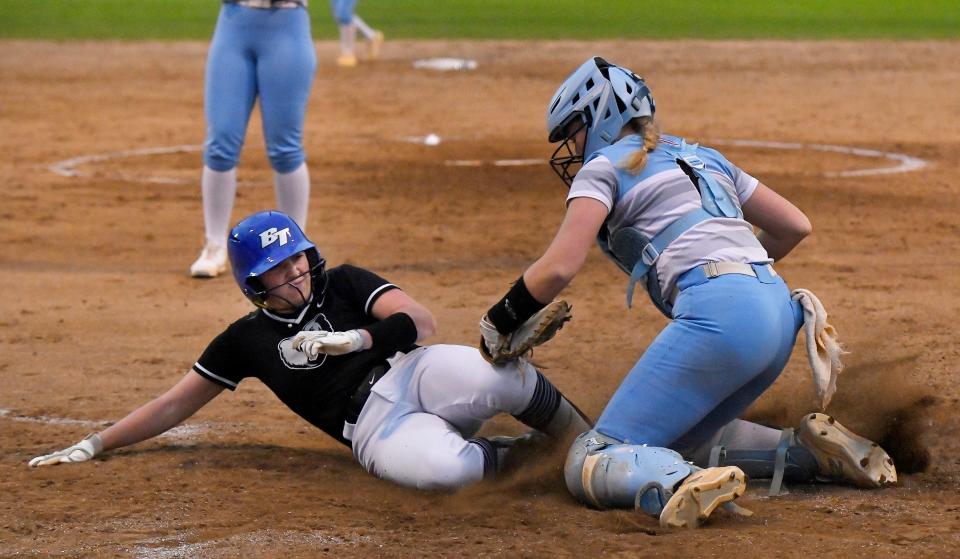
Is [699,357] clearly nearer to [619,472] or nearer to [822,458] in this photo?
[619,472]

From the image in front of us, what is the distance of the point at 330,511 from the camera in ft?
15.9

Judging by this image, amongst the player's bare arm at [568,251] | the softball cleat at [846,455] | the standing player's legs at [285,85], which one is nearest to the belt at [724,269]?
the player's bare arm at [568,251]

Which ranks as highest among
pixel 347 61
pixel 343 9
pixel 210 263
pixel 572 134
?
pixel 572 134

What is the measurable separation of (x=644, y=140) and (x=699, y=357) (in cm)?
80

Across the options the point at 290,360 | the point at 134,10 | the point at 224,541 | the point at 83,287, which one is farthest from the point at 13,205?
the point at 134,10

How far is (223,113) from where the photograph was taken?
853 centimetres

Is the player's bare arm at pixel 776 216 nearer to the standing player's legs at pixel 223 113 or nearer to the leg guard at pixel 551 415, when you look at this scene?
the leg guard at pixel 551 415

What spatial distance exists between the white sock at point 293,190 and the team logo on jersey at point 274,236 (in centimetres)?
345

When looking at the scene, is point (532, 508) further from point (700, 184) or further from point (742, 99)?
point (742, 99)

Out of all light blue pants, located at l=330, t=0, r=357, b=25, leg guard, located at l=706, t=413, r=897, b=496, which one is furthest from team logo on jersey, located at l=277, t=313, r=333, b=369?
light blue pants, located at l=330, t=0, r=357, b=25

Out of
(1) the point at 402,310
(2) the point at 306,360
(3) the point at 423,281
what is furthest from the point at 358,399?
(3) the point at 423,281

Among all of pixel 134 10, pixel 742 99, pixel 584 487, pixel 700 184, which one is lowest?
pixel 134 10

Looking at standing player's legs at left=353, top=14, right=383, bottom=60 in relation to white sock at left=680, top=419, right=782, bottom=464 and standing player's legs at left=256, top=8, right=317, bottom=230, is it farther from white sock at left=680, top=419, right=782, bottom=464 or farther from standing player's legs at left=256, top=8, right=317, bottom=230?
white sock at left=680, top=419, right=782, bottom=464

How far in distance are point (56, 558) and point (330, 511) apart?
889 mm
